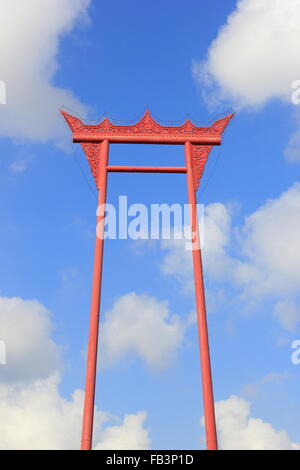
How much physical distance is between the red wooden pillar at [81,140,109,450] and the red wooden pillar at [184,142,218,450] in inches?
A: 56.8

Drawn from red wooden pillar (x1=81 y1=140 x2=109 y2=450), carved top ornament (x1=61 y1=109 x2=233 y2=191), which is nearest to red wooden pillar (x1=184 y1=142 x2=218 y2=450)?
carved top ornament (x1=61 y1=109 x2=233 y2=191)

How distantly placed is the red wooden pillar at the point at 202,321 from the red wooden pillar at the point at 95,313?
4.74 feet

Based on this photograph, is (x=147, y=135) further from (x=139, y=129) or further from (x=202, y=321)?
(x=202, y=321)

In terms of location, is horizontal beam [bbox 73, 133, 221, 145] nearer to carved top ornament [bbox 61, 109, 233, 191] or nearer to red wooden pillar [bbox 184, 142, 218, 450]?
carved top ornament [bbox 61, 109, 233, 191]

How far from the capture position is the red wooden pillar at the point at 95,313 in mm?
7137

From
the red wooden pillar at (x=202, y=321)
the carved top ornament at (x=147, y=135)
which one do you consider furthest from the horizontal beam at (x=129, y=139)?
the red wooden pillar at (x=202, y=321)

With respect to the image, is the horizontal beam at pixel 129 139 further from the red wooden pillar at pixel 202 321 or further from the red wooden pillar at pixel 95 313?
the red wooden pillar at pixel 202 321

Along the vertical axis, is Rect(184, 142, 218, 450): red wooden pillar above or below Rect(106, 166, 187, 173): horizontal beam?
below

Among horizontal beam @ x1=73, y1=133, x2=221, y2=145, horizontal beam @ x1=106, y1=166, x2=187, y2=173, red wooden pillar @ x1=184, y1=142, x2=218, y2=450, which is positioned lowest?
red wooden pillar @ x1=184, y1=142, x2=218, y2=450

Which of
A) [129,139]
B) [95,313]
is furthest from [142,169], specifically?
[95,313]

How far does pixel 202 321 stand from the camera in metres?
8.00

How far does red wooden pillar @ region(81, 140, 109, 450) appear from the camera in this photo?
7.14 metres
